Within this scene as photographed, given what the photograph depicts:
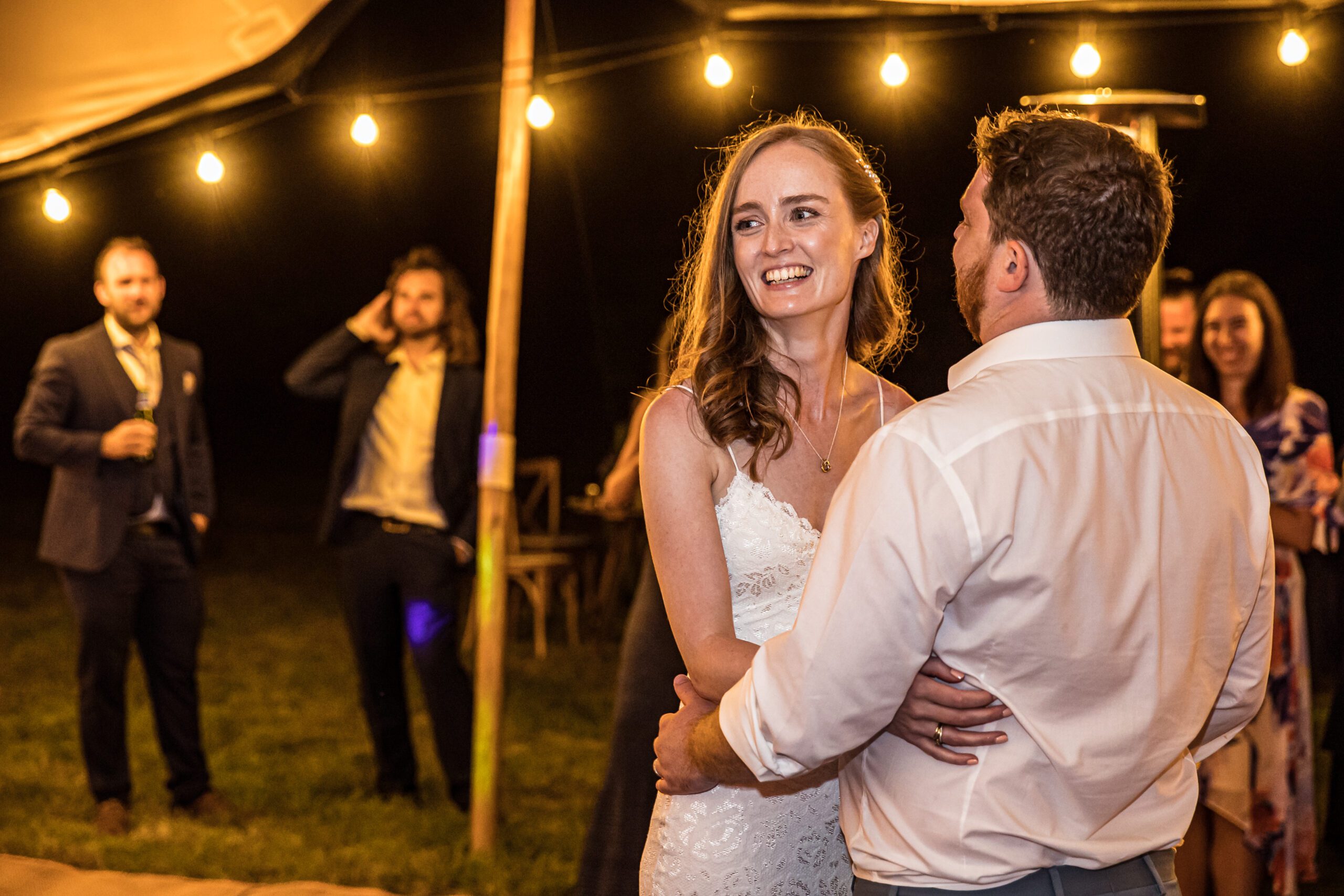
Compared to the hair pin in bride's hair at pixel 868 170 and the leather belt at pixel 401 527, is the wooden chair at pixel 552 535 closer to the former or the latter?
the leather belt at pixel 401 527

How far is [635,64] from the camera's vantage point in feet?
12.8

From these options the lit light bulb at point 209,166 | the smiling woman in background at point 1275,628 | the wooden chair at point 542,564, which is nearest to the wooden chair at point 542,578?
the wooden chair at point 542,564

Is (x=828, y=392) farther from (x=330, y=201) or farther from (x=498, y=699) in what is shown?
(x=330, y=201)

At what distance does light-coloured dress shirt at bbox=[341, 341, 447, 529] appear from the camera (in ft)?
13.1

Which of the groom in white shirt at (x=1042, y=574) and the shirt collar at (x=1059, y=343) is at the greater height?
the shirt collar at (x=1059, y=343)

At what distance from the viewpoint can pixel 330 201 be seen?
38.9 feet

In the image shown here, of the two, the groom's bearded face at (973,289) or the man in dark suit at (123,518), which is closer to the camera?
the groom's bearded face at (973,289)

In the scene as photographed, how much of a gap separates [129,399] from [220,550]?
6.86m

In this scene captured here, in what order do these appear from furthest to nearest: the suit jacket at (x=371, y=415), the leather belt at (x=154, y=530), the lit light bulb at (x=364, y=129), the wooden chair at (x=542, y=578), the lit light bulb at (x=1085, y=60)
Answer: the wooden chair at (x=542, y=578) < the suit jacket at (x=371, y=415) < the lit light bulb at (x=364, y=129) < the leather belt at (x=154, y=530) < the lit light bulb at (x=1085, y=60)

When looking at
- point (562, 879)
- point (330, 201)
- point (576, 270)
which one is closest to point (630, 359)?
point (576, 270)

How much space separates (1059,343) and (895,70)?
232 cm

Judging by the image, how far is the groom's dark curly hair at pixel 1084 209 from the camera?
1170 millimetres

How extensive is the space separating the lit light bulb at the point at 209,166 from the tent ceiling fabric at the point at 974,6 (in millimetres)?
1836

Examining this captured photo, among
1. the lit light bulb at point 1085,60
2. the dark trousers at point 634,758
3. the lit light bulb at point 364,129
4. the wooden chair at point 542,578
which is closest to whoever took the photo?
the dark trousers at point 634,758
